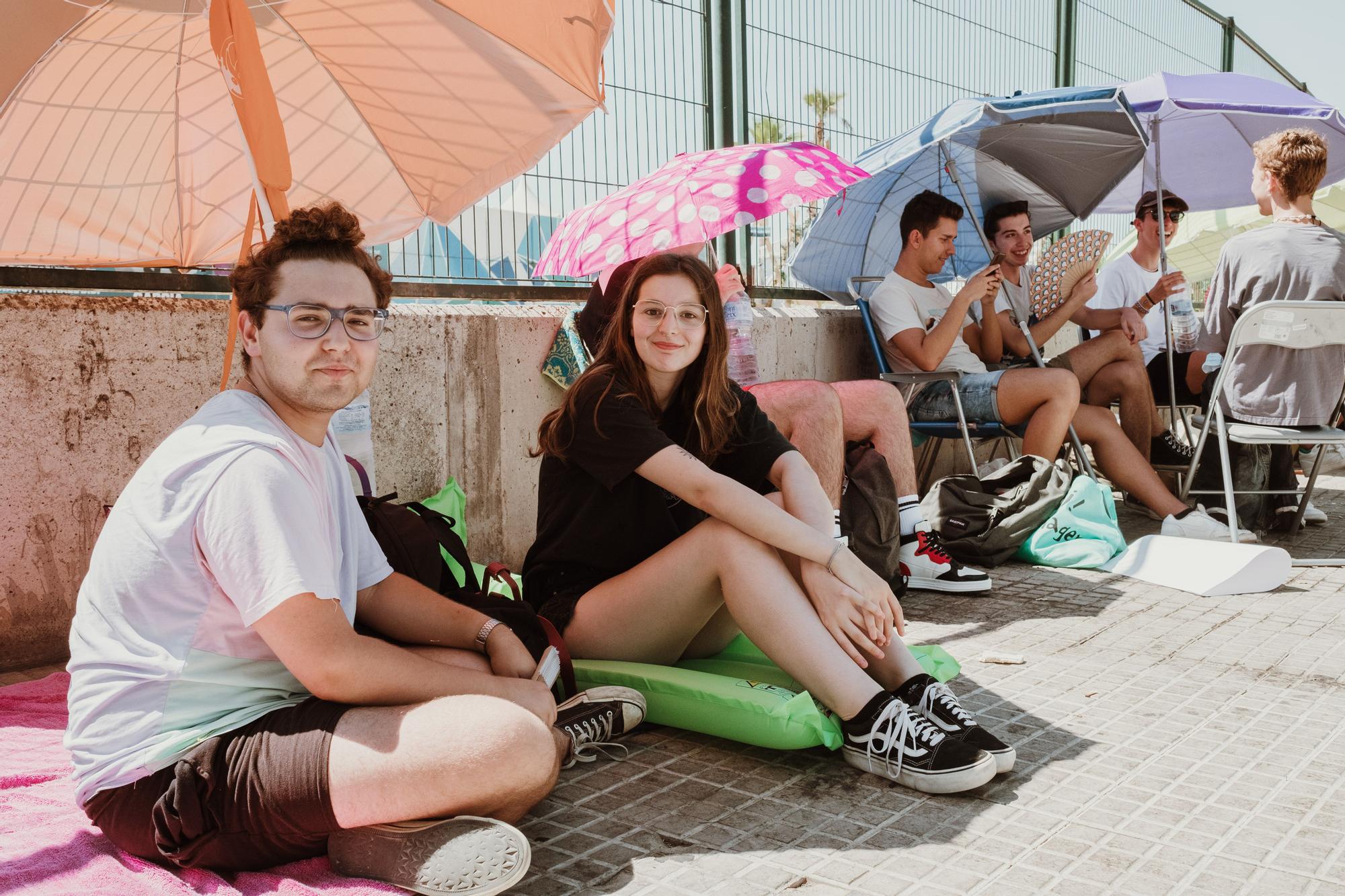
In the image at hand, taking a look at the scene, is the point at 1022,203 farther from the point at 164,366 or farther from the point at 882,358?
the point at 164,366

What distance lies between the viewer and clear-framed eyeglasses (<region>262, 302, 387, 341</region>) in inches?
86.5

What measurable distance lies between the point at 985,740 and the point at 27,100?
322 centimetres

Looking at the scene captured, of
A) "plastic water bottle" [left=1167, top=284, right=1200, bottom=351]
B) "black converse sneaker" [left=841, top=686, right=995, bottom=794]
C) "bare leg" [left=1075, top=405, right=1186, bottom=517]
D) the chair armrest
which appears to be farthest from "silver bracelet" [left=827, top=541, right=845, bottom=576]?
"plastic water bottle" [left=1167, top=284, right=1200, bottom=351]

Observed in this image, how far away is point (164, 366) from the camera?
3.96 meters

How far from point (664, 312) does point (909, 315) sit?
319 centimetres

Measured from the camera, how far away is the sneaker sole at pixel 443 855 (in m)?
2.04

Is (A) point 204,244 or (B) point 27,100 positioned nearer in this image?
(B) point 27,100

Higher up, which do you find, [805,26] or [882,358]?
[805,26]

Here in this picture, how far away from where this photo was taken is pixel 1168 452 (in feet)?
20.7

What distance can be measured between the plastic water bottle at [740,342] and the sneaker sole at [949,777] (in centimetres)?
256

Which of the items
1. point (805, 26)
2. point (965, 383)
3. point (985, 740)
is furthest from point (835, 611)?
point (805, 26)

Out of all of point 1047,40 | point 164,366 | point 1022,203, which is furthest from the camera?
point 1047,40

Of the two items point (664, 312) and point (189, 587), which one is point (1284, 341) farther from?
point (189, 587)

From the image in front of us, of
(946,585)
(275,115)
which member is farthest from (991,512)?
(275,115)
